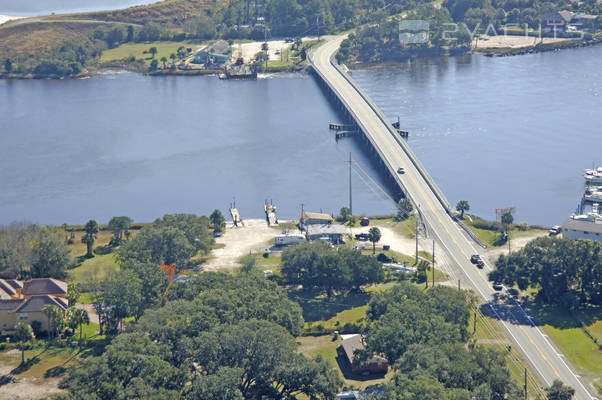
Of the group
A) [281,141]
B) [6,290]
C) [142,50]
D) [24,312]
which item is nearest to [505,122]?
[281,141]

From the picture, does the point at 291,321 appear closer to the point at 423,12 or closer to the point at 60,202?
the point at 60,202

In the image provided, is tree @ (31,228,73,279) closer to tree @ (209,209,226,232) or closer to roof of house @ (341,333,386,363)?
tree @ (209,209,226,232)

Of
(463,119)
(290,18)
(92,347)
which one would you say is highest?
(290,18)

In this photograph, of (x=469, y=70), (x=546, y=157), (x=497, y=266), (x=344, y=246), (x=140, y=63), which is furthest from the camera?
(x=140, y=63)

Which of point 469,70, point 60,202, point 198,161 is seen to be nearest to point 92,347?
point 60,202

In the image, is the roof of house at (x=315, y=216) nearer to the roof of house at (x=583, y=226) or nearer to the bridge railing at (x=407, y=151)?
the bridge railing at (x=407, y=151)

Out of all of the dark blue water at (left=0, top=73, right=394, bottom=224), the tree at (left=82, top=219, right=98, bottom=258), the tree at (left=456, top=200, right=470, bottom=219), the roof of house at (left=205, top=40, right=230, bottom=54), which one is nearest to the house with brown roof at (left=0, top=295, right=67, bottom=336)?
the tree at (left=82, top=219, right=98, bottom=258)

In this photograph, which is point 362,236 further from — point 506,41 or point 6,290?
point 506,41
